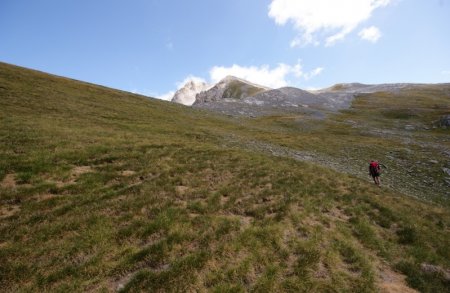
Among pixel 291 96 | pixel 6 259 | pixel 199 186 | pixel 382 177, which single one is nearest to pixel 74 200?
pixel 6 259

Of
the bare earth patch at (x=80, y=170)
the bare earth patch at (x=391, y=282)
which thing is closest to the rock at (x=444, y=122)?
the bare earth patch at (x=391, y=282)

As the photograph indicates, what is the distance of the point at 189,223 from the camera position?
14.7 m

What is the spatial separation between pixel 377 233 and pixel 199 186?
38.5ft

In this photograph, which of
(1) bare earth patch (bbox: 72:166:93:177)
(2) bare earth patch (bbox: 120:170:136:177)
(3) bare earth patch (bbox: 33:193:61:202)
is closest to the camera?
(3) bare earth patch (bbox: 33:193:61:202)

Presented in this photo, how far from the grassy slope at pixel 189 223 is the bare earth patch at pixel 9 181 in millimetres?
90

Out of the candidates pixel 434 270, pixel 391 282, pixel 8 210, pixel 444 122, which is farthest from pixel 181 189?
pixel 444 122

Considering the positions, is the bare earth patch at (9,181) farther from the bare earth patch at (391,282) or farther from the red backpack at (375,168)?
the red backpack at (375,168)

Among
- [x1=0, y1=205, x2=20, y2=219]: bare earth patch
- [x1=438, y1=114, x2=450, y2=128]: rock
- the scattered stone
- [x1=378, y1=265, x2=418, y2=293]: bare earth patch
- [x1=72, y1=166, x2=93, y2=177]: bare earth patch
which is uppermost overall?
[x1=438, y1=114, x2=450, y2=128]: rock

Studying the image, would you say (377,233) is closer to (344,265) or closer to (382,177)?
(344,265)

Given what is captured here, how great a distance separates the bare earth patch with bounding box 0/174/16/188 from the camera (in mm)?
16594

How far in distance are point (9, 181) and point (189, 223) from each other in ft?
38.0

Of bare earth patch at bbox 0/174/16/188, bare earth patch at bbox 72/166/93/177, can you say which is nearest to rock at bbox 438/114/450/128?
bare earth patch at bbox 72/166/93/177

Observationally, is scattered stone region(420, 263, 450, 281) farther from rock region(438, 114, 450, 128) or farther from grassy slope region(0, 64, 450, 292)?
rock region(438, 114, 450, 128)

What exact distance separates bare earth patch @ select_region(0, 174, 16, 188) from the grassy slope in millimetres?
90
